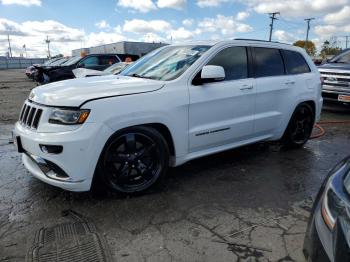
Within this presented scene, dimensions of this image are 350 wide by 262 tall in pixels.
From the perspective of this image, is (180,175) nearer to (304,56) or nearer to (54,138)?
(54,138)

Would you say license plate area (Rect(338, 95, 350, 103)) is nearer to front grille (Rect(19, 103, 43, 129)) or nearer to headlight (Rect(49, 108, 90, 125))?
headlight (Rect(49, 108, 90, 125))

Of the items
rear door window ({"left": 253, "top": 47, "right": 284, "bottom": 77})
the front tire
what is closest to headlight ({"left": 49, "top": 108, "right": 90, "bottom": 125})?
the front tire

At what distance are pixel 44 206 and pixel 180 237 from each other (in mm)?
1495

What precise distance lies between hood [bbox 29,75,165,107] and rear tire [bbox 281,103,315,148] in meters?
2.71

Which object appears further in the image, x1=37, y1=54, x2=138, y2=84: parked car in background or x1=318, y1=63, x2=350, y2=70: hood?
x1=37, y1=54, x2=138, y2=84: parked car in background

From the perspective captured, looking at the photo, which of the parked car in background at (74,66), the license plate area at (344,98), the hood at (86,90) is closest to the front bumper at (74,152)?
the hood at (86,90)

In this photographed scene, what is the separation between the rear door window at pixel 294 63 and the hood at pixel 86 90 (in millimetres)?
2454

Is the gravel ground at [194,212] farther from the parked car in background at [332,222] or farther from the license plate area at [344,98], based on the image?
the license plate area at [344,98]

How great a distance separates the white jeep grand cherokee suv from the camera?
3.29 m

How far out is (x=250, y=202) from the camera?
3.70 meters

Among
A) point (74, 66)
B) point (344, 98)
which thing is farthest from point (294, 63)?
point (74, 66)

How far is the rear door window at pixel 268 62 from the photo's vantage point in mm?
4820

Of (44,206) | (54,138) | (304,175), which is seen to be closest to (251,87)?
(304,175)

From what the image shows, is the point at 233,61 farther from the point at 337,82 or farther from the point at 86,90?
the point at 337,82
